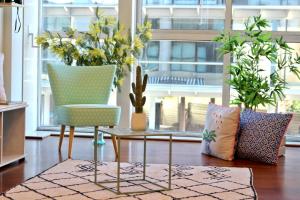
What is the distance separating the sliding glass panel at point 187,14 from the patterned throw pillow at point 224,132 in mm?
1650

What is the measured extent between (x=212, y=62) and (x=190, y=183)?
2.80 metres

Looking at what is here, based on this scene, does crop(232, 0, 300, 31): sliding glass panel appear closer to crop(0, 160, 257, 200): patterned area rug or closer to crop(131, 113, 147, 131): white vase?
crop(0, 160, 257, 200): patterned area rug

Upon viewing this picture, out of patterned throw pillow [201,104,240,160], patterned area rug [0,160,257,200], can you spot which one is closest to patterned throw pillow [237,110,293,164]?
patterned throw pillow [201,104,240,160]

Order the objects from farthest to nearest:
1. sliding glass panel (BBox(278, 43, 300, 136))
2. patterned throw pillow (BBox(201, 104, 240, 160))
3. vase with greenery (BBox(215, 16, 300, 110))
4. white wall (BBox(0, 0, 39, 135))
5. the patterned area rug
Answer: sliding glass panel (BBox(278, 43, 300, 136)) < white wall (BBox(0, 0, 39, 135)) < vase with greenery (BBox(215, 16, 300, 110)) < patterned throw pillow (BBox(201, 104, 240, 160)) < the patterned area rug

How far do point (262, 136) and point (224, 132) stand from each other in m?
0.33

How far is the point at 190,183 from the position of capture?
3537 millimetres

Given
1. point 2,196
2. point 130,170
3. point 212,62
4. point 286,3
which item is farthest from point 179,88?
point 2,196

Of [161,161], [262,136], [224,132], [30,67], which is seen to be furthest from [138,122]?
[30,67]

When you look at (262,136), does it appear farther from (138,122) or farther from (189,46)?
(189,46)

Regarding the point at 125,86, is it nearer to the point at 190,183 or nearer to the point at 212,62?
the point at 212,62

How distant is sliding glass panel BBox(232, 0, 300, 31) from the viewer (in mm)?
5957

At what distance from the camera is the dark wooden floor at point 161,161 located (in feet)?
11.5

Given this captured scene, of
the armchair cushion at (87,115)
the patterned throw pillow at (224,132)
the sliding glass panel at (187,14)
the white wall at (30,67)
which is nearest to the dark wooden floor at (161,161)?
the patterned throw pillow at (224,132)

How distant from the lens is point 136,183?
3504 millimetres
